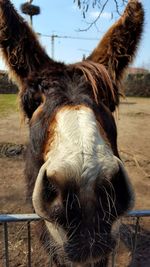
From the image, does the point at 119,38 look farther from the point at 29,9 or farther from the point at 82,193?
the point at 29,9

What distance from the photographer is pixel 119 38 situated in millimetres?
Result: 3117

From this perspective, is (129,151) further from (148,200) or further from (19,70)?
(19,70)

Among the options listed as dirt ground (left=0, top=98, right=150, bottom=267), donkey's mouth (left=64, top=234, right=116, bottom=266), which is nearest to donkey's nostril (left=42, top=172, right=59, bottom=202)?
donkey's mouth (left=64, top=234, right=116, bottom=266)

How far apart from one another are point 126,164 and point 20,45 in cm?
557

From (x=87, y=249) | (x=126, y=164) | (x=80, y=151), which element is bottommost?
(x=126, y=164)

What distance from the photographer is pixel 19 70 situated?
3.06 metres

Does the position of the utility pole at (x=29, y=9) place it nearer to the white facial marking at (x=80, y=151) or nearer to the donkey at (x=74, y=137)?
the donkey at (x=74, y=137)

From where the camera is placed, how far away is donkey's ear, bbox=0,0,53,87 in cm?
290

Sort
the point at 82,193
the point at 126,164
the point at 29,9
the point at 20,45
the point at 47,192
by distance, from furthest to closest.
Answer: the point at 126,164
the point at 29,9
the point at 20,45
the point at 47,192
the point at 82,193

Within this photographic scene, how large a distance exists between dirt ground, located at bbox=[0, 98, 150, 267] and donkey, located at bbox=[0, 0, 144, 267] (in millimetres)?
712

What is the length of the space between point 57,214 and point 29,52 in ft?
5.89

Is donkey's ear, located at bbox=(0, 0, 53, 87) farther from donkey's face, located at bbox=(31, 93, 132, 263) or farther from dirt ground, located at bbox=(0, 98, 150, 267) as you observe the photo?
donkey's face, located at bbox=(31, 93, 132, 263)

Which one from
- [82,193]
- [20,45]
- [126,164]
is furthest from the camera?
[126,164]

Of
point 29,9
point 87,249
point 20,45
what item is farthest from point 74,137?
point 29,9
